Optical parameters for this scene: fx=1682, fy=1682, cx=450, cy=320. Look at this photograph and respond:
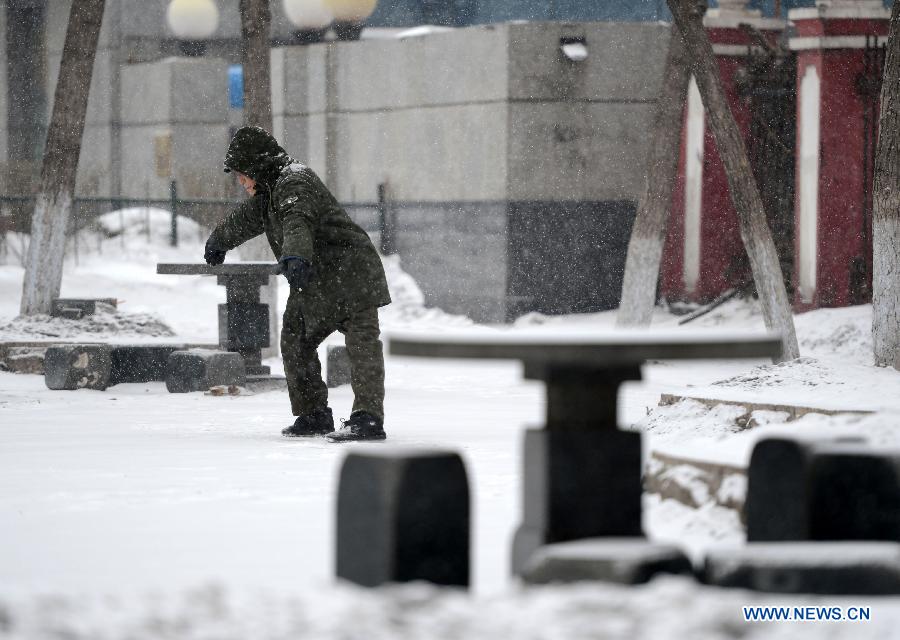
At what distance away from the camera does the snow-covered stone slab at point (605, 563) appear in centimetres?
402

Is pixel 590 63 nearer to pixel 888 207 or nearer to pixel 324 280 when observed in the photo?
pixel 888 207

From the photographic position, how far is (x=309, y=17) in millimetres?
24500

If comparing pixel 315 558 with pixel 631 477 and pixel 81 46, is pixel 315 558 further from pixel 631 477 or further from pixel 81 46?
pixel 81 46

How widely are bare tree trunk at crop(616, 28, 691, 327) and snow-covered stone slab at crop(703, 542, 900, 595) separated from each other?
1094 centimetres

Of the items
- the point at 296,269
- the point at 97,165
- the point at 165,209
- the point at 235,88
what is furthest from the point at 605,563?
the point at 97,165

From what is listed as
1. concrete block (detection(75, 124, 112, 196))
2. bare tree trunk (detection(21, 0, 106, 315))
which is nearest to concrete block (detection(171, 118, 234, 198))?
concrete block (detection(75, 124, 112, 196))

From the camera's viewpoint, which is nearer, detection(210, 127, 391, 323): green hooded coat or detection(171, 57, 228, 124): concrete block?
detection(210, 127, 391, 323): green hooded coat

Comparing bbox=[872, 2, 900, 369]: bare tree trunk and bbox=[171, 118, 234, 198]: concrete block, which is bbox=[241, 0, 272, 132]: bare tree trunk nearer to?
bbox=[872, 2, 900, 369]: bare tree trunk

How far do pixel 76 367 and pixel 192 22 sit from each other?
15380 mm

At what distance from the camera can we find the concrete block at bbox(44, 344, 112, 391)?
483 inches

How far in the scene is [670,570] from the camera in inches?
161

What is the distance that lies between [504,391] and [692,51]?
122 inches

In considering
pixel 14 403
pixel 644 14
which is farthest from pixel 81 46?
pixel 644 14

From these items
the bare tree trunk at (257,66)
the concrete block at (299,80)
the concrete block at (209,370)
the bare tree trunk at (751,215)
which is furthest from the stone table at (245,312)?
the concrete block at (299,80)
